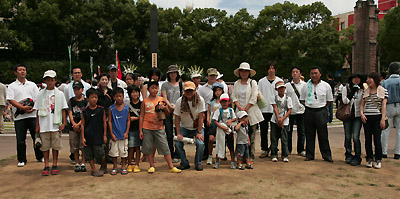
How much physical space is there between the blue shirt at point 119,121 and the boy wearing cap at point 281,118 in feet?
9.73

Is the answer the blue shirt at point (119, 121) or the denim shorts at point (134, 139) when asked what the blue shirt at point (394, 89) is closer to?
the denim shorts at point (134, 139)

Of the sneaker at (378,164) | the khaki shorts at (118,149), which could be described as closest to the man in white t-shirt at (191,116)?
the khaki shorts at (118,149)

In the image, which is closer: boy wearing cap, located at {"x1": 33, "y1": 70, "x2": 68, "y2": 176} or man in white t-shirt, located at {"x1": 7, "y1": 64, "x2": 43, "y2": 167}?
boy wearing cap, located at {"x1": 33, "y1": 70, "x2": 68, "y2": 176}

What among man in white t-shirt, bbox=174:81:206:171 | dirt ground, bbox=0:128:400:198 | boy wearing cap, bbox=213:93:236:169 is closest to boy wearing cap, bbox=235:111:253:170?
boy wearing cap, bbox=213:93:236:169

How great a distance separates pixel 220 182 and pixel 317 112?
284cm

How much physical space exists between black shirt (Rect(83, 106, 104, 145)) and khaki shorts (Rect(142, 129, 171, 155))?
0.74 metres

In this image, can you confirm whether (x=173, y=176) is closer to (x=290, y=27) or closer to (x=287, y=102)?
(x=287, y=102)

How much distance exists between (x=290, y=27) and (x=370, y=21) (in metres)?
13.5

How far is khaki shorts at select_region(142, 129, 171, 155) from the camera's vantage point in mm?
5926

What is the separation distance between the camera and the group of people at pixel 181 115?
19.3 ft

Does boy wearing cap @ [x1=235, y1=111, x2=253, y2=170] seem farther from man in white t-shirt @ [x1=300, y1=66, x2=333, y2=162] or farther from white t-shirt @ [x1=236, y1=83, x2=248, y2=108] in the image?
man in white t-shirt @ [x1=300, y1=66, x2=333, y2=162]

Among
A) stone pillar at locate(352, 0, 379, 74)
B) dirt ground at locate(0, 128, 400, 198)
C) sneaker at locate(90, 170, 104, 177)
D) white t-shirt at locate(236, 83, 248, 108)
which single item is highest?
stone pillar at locate(352, 0, 379, 74)

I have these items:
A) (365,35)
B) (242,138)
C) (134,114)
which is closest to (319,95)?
(242,138)

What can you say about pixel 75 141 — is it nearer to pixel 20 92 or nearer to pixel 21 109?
pixel 21 109
